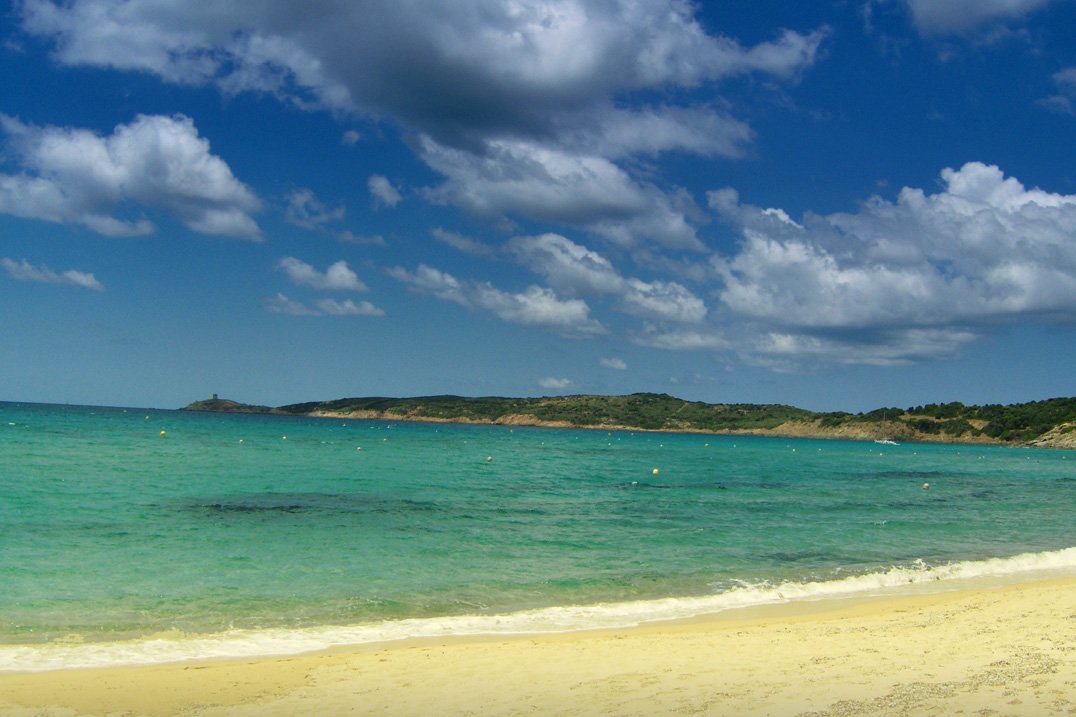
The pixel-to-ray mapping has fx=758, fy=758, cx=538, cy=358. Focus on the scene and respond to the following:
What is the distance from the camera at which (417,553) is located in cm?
1723

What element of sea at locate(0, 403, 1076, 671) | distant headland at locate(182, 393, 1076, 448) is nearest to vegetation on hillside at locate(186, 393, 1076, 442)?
distant headland at locate(182, 393, 1076, 448)

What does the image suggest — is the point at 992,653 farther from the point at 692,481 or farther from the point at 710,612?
the point at 692,481

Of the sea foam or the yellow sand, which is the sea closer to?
the sea foam

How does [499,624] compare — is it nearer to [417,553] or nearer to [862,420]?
[417,553]

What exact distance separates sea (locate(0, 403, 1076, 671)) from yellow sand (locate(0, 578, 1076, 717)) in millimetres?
1083

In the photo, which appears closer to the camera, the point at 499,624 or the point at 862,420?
the point at 499,624

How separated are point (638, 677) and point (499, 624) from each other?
384cm

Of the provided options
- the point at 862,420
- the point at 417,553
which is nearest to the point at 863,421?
the point at 862,420

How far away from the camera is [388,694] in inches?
317

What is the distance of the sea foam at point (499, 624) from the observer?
9.67 metres

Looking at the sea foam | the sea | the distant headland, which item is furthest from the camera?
the distant headland

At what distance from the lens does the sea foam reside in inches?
381

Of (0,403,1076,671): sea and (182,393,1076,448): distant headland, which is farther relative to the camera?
(182,393,1076,448): distant headland

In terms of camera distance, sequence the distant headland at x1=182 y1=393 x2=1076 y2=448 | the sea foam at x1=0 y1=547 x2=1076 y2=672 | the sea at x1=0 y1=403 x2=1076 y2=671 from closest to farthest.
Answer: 1. the sea foam at x1=0 y1=547 x2=1076 y2=672
2. the sea at x1=0 y1=403 x2=1076 y2=671
3. the distant headland at x1=182 y1=393 x2=1076 y2=448
